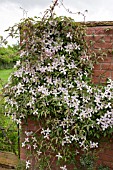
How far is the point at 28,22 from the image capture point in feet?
10.5

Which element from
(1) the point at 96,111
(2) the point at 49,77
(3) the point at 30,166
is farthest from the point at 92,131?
A: (3) the point at 30,166

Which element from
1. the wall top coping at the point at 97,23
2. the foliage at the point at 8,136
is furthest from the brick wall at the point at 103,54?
the foliage at the point at 8,136

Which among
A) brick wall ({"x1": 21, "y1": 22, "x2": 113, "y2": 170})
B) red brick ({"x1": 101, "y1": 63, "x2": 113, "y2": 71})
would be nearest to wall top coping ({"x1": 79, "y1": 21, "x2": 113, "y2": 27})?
brick wall ({"x1": 21, "y1": 22, "x2": 113, "y2": 170})

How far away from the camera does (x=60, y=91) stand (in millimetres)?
3023

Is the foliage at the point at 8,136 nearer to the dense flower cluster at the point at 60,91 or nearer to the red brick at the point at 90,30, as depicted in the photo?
the dense flower cluster at the point at 60,91

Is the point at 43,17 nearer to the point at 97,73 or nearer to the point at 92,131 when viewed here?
the point at 97,73

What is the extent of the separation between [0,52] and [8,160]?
120cm

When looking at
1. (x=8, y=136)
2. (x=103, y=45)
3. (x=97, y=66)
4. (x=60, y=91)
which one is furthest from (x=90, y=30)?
(x=8, y=136)

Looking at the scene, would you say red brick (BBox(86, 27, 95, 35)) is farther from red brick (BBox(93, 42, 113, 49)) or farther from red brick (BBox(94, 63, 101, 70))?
red brick (BBox(94, 63, 101, 70))

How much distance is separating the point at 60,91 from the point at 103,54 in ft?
1.71

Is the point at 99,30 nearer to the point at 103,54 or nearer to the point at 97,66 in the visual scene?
the point at 103,54

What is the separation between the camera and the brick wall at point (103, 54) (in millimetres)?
2990

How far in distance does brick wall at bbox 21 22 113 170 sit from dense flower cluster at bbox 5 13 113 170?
2.9 inches

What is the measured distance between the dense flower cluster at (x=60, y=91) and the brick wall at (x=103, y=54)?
0.24 ft
